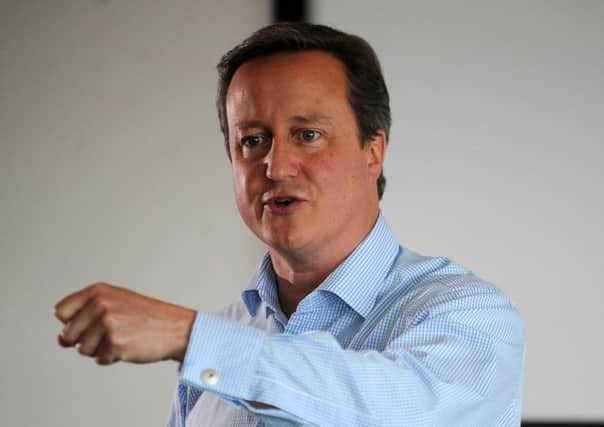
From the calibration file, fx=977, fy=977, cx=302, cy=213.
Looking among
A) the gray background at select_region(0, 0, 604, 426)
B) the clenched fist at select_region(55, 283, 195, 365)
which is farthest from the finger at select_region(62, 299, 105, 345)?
the gray background at select_region(0, 0, 604, 426)

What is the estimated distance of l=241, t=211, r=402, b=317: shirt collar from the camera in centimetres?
168

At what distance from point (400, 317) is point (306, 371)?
421 millimetres

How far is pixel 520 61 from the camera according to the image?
10.3 feet

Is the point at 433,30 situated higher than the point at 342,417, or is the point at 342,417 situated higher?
the point at 433,30

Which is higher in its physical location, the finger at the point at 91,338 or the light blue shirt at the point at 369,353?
the finger at the point at 91,338

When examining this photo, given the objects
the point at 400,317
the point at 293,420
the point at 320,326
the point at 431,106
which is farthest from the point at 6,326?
the point at 293,420

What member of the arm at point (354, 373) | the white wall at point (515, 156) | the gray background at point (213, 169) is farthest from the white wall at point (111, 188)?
the arm at point (354, 373)

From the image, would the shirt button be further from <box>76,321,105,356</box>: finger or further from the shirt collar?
the shirt collar

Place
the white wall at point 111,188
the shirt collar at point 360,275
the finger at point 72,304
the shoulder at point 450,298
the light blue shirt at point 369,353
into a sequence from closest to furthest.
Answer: the finger at point 72,304 → the light blue shirt at point 369,353 → the shoulder at point 450,298 → the shirt collar at point 360,275 → the white wall at point 111,188

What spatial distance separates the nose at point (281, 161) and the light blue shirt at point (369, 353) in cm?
19

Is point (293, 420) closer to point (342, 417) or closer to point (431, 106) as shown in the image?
point (342, 417)

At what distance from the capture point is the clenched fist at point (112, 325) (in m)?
1.03

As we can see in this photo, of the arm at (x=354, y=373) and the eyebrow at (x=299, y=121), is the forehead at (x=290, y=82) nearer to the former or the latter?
the eyebrow at (x=299, y=121)

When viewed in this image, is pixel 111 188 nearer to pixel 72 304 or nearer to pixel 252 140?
pixel 252 140
